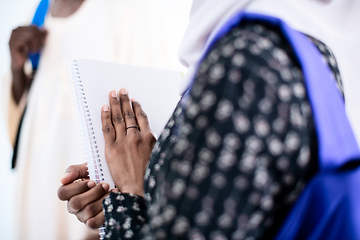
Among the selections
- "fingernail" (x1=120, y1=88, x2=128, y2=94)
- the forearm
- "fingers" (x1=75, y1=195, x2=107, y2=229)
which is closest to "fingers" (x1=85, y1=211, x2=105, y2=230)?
"fingers" (x1=75, y1=195, x2=107, y2=229)

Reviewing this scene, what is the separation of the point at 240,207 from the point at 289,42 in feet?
0.42

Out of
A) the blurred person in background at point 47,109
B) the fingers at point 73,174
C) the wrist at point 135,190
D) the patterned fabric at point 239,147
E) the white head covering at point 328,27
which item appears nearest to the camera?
the patterned fabric at point 239,147

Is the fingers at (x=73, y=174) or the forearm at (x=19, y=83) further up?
the forearm at (x=19, y=83)

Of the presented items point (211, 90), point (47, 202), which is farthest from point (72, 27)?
point (211, 90)

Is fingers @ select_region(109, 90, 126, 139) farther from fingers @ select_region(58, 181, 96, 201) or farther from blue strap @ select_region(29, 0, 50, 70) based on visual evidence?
blue strap @ select_region(29, 0, 50, 70)

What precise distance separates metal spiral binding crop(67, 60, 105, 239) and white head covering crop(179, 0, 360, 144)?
23cm

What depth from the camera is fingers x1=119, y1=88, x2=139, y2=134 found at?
474 mm

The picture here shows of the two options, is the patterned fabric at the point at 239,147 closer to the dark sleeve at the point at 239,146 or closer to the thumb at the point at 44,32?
the dark sleeve at the point at 239,146

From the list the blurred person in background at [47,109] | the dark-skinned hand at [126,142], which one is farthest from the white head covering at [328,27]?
the blurred person in background at [47,109]

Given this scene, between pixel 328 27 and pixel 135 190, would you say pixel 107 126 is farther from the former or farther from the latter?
pixel 328 27

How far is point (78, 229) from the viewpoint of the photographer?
2.60 feet

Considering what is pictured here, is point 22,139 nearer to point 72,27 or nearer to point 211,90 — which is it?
point 72,27

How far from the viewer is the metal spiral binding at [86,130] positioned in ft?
1.44

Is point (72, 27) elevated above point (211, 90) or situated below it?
above
